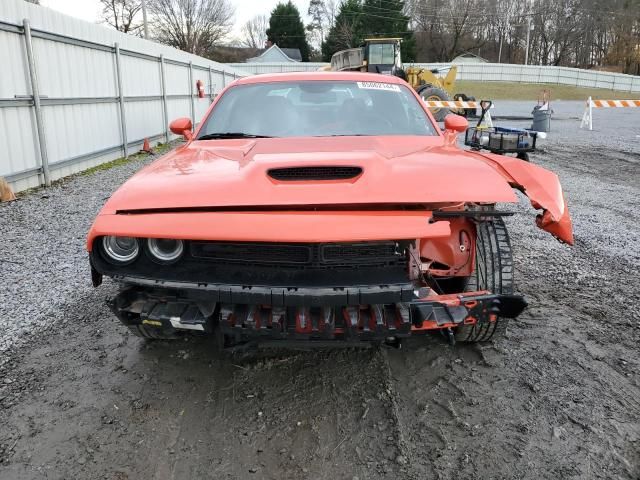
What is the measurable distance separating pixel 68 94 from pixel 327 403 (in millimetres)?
8492

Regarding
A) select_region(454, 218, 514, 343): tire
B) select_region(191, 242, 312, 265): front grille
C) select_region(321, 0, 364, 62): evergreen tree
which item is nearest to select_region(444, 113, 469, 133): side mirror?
select_region(454, 218, 514, 343): tire

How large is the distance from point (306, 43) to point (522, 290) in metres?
73.3

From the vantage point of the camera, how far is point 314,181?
2.32 meters

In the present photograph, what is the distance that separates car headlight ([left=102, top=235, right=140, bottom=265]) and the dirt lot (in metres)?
0.76

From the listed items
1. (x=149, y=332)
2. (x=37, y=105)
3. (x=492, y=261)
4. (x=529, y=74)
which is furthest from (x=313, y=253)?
(x=529, y=74)

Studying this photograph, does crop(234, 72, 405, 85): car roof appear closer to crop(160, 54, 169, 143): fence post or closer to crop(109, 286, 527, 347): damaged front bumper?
crop(109, 286, 527, 347): damaged front bumper

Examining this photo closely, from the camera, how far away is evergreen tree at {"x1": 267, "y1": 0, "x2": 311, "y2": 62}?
7012 centimetres

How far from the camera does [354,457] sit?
7.05 feet

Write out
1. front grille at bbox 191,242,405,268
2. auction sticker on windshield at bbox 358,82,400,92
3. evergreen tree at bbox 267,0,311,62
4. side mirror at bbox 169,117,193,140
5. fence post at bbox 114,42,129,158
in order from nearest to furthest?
front grille at bbox 191,242,405,268, side mirror at bbox 169,117,193,140, auction sticker on windshield at bbox 358,82,400,92, fence post at bbox 114,42,129,158, evergreen tree at bbox 267,0,311,62

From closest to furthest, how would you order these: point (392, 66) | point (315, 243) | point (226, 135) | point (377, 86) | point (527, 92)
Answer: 1. point (315, 243)
2. point (226, 135)
3. point (377, 86)
4. point (392, 66)
5. point (527, 92)

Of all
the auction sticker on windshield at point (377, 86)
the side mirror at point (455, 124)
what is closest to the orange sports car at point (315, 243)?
the side mirror at point (455, 124)

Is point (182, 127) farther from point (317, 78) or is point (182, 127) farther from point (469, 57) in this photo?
point (469, 57)

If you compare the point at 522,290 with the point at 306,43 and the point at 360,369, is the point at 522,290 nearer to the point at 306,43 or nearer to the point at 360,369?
the point at 360,369

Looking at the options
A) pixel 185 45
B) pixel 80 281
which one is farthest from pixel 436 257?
pixel 185 45
